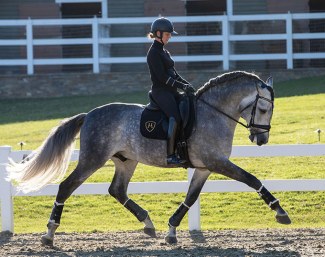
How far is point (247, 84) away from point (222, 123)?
0.57 metres

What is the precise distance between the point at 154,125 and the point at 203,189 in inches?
77.5

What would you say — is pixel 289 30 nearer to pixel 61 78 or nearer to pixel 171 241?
pixel 61 78

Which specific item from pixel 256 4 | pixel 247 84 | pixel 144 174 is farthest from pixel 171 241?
pixel 256 4

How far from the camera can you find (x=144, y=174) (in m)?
17.8

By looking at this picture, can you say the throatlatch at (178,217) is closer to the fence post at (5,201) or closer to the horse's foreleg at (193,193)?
the horse's foreleg at (193,193)

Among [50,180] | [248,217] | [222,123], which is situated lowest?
[248,217]

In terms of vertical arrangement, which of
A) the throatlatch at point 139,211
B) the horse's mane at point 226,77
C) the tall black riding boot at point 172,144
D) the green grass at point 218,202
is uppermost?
the horse's mane at point 226,77

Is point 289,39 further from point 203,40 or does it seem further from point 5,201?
point 5,201

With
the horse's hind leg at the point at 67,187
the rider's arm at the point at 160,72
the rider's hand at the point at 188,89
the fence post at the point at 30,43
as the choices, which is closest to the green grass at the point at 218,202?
the horse's hind leg at the point at 67,187

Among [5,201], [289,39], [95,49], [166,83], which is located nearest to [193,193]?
[166,83]

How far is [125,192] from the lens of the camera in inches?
516

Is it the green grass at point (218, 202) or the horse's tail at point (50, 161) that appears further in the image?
the green grass at point (218, 202)

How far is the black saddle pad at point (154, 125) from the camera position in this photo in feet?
40.3

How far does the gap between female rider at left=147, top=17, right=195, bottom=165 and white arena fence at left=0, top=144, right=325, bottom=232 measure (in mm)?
1815
